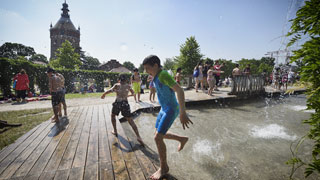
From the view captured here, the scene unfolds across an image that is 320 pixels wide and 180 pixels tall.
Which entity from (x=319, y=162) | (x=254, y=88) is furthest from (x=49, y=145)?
(x=254, y=88)

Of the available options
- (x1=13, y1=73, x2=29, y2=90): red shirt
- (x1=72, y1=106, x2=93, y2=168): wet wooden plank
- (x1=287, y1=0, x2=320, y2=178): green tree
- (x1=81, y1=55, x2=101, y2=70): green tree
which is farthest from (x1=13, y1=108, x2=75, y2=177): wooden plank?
(x1=81, y1=55, x2=101, y2=70): green tree

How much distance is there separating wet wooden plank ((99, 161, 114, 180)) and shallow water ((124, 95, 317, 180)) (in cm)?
118

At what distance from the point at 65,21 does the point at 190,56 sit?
7218 cm

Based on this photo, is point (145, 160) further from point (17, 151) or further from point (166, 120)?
point (17, 151)

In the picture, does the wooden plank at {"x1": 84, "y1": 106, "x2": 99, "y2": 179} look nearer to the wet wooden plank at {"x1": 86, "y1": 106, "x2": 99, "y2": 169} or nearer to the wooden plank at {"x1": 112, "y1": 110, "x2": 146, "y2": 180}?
the wet wooden plank at {"x1": 86, "y1": 106, "x2": 99, "y2": 169}

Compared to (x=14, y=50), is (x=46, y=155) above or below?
below

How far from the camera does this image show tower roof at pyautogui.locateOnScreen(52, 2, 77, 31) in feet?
235

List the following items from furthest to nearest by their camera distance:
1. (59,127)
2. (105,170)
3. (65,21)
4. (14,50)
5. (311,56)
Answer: (14,50) < (65,21) < (59,127) < (105,170) < (311,56)

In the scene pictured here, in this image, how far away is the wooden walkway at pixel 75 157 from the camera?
2301 millimetres

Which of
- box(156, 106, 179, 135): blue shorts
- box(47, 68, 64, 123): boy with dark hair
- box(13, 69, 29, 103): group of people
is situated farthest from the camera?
box(13, 69, 29, 103): group of people

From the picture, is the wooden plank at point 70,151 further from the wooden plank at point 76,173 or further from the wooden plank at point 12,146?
the wooden plank at point 12,146

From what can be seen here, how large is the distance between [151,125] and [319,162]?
4.53 meters

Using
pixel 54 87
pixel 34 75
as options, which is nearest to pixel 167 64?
pixel 34 75

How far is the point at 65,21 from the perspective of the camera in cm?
7325
